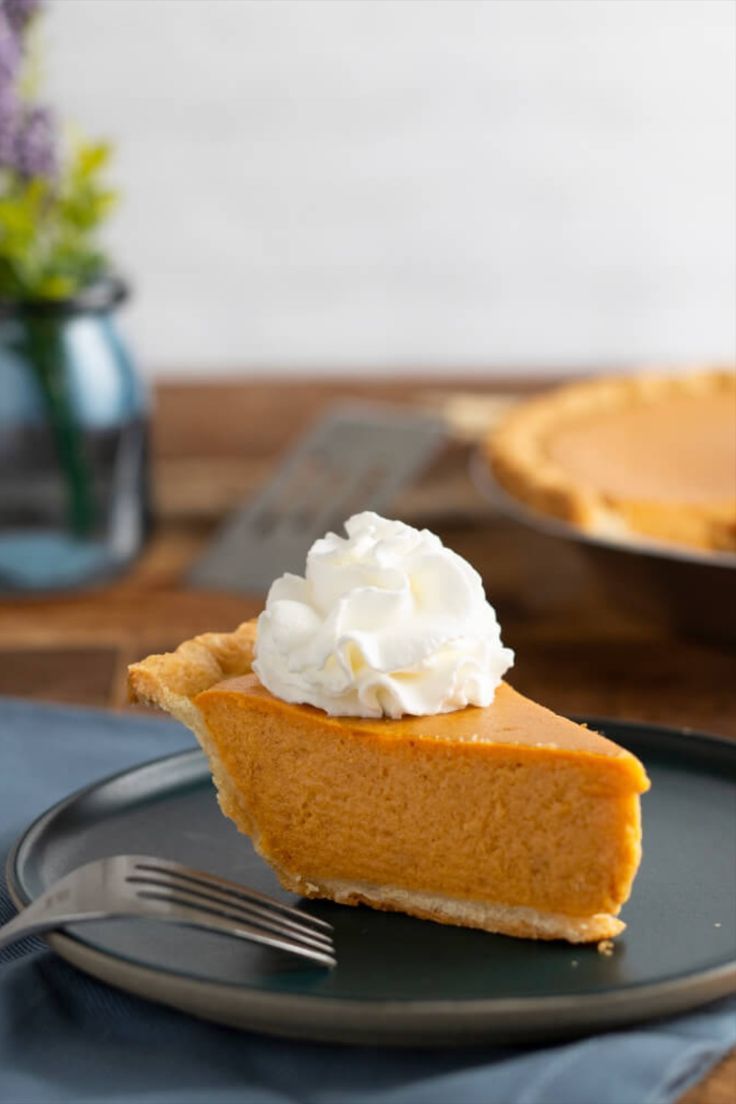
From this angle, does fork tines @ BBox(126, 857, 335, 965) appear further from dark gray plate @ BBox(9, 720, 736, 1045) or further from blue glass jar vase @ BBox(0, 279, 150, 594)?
blue glass jar vase @ BBox(0, 279, 150, 594)

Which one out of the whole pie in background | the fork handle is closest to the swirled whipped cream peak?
the fork handle

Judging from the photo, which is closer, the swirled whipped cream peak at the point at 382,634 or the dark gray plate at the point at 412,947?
the dark gray plate at the point at 412,947

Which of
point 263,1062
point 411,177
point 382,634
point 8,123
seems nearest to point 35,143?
point 8,123

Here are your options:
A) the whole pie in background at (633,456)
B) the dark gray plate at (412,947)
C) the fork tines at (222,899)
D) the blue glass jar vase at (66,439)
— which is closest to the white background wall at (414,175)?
the whole pie in background at (633,456)

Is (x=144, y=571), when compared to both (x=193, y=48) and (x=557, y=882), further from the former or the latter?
(x=193, y=48)

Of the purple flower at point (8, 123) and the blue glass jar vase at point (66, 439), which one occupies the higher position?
the purple flower at point (8, 123)

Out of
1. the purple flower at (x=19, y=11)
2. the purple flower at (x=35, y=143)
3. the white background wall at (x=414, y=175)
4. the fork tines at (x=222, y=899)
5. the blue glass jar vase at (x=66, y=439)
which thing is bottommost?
the white background wall at (x=414, y=175)

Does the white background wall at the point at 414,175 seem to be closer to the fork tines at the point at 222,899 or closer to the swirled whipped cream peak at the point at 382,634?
the swirled whipped cream peak at the point at 382,634
